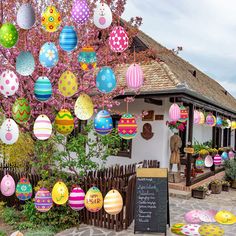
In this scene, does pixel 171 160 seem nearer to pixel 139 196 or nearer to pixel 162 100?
pixel 162 100

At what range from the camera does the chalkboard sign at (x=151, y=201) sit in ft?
20.3

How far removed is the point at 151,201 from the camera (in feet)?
20.6

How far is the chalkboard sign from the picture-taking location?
20.3ft

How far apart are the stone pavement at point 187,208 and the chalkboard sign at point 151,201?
0.26m

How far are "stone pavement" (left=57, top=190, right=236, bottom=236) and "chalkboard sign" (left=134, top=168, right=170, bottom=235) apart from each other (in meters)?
0.26

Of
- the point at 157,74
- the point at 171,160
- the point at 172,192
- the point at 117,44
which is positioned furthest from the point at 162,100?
the point at 117,44

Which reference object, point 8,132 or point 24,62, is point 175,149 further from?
point 24,62

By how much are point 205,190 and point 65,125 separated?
652cm

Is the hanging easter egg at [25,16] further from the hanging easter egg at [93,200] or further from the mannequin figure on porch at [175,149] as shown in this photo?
the mannequin figure on porch at [175,149]

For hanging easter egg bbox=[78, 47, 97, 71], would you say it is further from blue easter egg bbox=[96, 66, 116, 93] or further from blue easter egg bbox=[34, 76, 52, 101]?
blue easter egg bbox=[34, 76, 52, 101]

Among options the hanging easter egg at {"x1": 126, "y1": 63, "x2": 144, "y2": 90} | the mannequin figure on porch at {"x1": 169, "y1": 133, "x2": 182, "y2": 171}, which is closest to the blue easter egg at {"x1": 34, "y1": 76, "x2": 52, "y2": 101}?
the hanging easter egg at {"x1": 126, "y1": 63, "x2": 144, "y2": 90}

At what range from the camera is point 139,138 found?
11180 mm

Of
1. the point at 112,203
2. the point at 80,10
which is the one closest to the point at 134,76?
the point at 80,10

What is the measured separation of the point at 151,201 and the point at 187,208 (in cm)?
241
